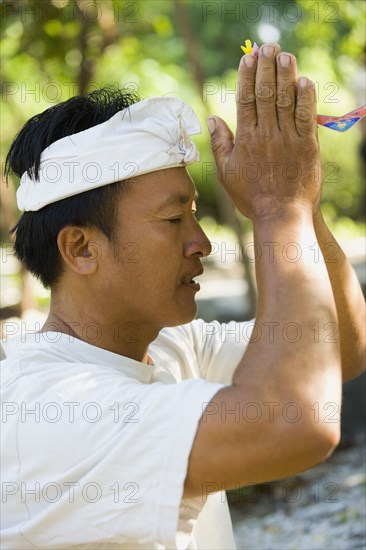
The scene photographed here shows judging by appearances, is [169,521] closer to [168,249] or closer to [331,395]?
[331,395]

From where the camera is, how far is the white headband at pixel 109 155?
2182 mm

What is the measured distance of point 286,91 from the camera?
77.8 inches

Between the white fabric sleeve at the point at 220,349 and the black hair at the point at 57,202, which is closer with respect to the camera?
the black hair at the point at 57,202

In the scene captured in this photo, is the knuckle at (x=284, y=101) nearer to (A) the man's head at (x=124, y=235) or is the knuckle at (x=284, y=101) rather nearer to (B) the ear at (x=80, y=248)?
(A) the man's head at (x=124, y=235)

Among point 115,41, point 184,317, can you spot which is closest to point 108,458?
point 184,317

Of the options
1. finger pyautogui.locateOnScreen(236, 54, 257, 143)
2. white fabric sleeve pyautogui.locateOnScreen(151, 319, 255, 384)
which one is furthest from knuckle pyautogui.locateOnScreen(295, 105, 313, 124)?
white fabric sleeve pyautogui.locateOnScreen(151, 319, 255, 384)

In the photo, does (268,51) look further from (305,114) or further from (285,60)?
(305,114)

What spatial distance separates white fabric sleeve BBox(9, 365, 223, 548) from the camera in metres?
1.75

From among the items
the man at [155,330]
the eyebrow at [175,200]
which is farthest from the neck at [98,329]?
the eyebrow at [175,200]

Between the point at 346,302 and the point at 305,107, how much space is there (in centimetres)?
67

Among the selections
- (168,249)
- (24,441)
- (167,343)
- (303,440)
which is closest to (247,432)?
(303,440)

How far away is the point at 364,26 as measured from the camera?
6074 mm

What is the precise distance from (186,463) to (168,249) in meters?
0.65

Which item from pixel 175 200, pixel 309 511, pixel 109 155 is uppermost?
pixel 109 155
